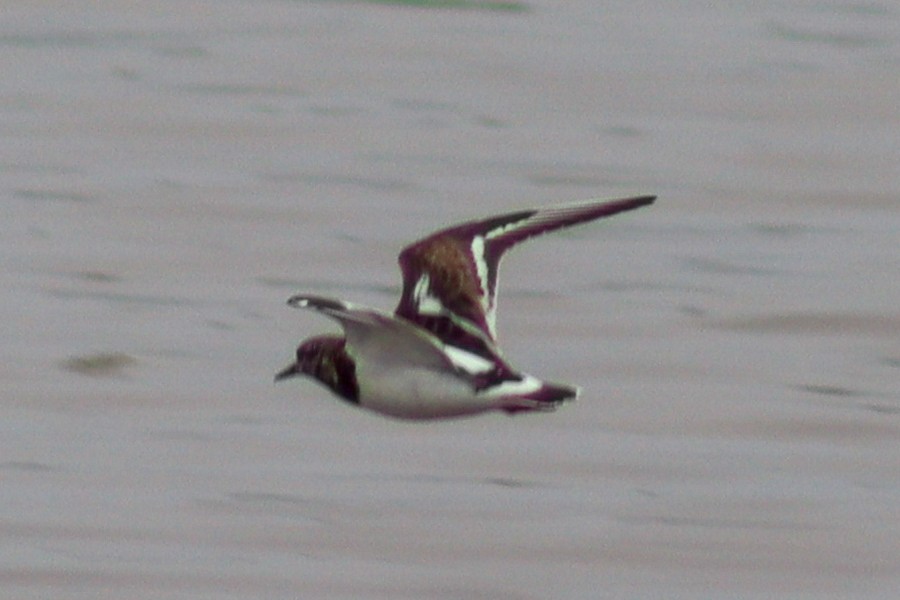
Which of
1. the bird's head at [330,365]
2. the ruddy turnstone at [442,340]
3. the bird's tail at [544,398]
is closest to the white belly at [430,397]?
the ruddy turnstone at [442,340]

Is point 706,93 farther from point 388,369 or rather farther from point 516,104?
point 388,369

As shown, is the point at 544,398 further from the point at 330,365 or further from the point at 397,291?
the point at 397,291

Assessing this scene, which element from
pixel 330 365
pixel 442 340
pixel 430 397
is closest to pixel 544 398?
pixel 430 397

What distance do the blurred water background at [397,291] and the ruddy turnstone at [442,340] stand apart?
2986mm

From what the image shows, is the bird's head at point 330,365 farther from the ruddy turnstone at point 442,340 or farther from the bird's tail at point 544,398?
the bird's tail at point 544,398

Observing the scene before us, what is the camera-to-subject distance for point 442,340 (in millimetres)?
9438

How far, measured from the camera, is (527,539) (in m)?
13.5

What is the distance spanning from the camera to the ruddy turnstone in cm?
886

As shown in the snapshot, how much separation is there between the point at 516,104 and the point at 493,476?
30.5 feet

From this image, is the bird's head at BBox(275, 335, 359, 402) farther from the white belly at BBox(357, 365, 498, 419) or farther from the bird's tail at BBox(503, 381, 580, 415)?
the bird's tail at BBox(503, 381, 580, 415)

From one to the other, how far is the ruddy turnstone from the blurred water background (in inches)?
118

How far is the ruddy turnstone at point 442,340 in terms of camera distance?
886 centimetres

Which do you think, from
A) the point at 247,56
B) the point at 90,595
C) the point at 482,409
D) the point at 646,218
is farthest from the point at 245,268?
the point at 482,409

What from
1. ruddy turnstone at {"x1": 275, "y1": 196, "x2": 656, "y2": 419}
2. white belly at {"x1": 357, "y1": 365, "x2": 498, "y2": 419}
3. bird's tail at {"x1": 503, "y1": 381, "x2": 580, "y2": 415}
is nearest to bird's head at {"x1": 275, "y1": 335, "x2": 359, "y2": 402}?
ruddy turnstone at {"x1": 275, "y1": 196, "x2": 656, "y2": 419}
